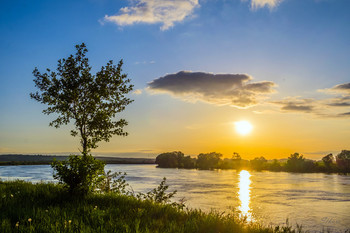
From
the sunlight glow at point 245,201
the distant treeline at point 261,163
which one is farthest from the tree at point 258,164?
the sunlight glow at point 245,201

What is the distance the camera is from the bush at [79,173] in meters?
12.0

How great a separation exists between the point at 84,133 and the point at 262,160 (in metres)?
113

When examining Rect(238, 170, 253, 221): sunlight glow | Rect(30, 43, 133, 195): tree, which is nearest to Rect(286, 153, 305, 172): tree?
Rect(238, 170, 253, 221): sunlight glow

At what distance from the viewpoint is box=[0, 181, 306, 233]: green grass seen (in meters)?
7.66

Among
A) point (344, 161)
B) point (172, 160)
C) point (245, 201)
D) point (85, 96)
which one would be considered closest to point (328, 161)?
point (344, 161)

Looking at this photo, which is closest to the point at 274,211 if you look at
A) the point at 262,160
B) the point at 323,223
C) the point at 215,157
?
the point at 323,223

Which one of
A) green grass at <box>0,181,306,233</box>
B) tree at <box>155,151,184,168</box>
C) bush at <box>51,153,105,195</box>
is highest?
bush at <box>51,153,105,195</box>

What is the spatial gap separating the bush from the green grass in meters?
0.40

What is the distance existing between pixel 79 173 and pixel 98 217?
12.6ft

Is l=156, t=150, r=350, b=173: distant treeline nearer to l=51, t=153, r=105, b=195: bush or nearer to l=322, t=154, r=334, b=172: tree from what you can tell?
l=322, t=154, r=334, b=172: tree

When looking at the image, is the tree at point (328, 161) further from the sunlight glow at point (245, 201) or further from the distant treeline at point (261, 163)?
the sunlight glow at point (245, 201)

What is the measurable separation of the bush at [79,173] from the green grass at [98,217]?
15.8 inches

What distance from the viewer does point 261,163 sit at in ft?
389

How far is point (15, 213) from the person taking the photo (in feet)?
29.0
